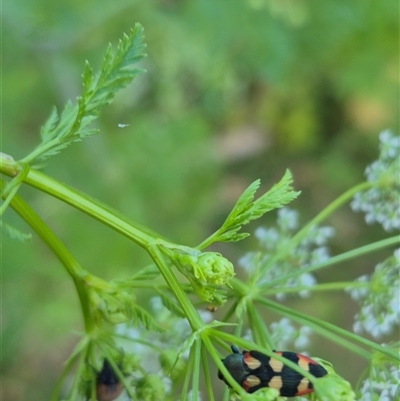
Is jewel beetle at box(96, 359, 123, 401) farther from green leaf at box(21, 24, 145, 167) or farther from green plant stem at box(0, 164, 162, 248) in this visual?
green leaf at box(21, 24, 145, 167)

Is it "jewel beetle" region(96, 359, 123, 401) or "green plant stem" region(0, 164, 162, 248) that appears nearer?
"green plant stem" region(0, 164, 162, 248)

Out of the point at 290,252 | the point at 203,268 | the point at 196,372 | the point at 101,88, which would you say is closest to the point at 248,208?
the point at 203,268

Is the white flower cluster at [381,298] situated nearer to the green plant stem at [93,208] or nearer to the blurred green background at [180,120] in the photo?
the green plant stem at [93,208]

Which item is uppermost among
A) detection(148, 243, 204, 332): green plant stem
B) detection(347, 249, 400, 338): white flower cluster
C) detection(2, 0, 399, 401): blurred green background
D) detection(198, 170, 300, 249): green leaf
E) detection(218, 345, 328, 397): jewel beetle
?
detection(2, 0, 399, 401): blurred green background

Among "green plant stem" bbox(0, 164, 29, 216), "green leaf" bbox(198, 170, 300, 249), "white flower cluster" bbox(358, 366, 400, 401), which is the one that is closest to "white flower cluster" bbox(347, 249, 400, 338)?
"white flower cluster" bbox(358, 366, 400, 401)

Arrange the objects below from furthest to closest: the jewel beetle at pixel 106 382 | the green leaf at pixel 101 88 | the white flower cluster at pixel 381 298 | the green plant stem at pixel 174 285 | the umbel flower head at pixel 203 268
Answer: the white flower cluster at pixel 381 298 < the jewel beetle at pixel 106 382 < the green leaf at pixel 101 88 < the green plant stem at pixel 174 285 < the umbel flower head at pixel 203 268

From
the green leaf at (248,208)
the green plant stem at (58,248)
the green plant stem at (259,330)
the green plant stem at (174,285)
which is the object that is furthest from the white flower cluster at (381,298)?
the green plant stem at (58,248)
